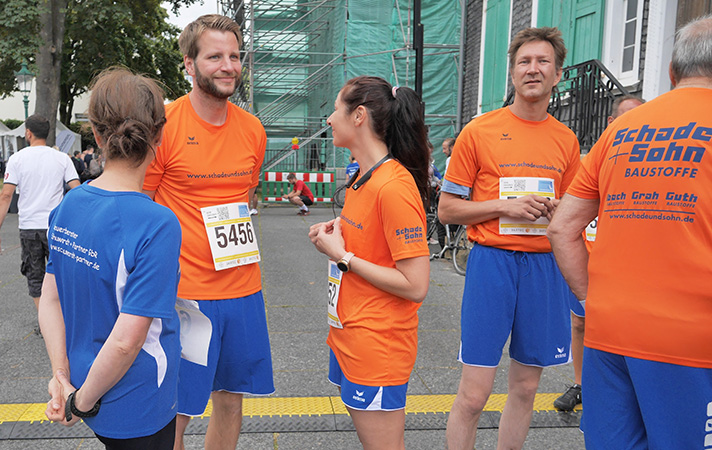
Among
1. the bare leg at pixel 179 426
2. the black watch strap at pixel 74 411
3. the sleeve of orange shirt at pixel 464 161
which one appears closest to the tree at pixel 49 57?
the bare leg at pixel 179 426

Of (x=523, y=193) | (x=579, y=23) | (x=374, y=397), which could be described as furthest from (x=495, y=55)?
(x=374, y=397)

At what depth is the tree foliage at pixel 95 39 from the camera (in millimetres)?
15719

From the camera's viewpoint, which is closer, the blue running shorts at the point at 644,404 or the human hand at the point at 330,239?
the blue running shorts at the point at 644,404

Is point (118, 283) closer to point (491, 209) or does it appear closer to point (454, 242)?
point (491, 209)

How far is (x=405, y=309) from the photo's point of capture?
2.21 m

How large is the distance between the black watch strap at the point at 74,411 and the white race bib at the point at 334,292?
34.0 inches

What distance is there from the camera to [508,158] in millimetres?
2887

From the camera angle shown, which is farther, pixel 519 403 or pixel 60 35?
pixel 60 35

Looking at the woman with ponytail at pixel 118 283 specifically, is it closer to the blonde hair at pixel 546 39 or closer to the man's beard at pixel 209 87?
the man's beard at pixel 209 87

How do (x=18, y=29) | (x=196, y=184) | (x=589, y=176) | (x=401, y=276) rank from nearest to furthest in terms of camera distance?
1. (x=589, y=176)
2. (x=401, y=276)
3. (x=196, y=184)
4. (x=18, y=29)

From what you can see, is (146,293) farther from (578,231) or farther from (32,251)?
(32,251)

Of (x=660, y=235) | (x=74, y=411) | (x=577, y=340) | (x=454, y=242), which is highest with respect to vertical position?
(x=660, y=235)

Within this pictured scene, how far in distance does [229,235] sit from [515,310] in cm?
134

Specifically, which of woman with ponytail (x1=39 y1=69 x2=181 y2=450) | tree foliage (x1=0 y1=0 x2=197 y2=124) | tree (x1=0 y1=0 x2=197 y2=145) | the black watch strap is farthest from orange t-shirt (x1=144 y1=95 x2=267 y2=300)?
tree (x1=0 y1=0 x2=197 y2=145)
